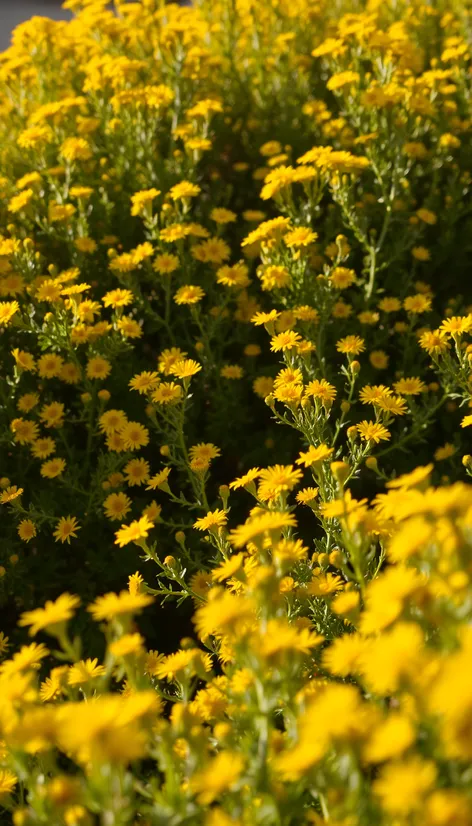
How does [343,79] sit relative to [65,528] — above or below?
above

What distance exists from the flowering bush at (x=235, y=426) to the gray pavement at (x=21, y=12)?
5111mm

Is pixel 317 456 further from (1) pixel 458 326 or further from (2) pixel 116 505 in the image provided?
(2) pixel 116 505

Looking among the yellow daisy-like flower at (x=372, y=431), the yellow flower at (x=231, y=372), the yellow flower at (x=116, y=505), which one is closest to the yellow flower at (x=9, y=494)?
the yellow flower at (x=116, y=505)

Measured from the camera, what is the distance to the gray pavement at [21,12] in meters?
9.04

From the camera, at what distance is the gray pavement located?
9041 millimetres

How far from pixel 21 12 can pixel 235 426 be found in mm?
8496

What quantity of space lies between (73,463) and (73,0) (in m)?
2.87

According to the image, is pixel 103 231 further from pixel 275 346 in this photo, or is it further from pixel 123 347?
pixel 275 346

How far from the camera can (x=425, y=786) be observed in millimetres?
1018

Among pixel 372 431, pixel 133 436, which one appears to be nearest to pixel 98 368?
pixel 133 436

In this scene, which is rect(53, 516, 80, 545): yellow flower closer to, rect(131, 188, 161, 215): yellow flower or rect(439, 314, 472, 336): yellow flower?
rect(131, 188, 161, 215): yellow flower

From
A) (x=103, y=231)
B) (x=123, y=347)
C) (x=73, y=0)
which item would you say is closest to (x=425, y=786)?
(x=123, y=347)

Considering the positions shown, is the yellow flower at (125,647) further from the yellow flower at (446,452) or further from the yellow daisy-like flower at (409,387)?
the yellow flower at (446,452)

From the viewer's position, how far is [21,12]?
9.52 metres
